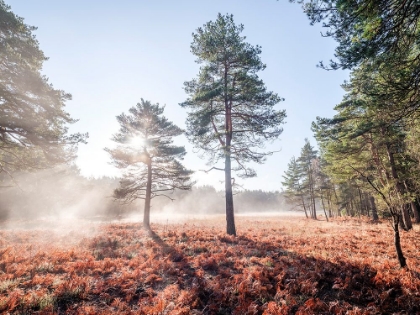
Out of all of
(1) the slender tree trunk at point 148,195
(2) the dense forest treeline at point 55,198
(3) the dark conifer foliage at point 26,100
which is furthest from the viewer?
(2) the dense forest treeline at point 55,198

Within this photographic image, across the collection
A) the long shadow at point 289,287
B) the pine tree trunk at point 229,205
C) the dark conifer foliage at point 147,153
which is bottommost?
the long shadow at point 289,287

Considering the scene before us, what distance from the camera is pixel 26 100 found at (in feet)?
36.8

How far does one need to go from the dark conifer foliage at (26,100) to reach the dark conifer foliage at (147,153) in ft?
18.2

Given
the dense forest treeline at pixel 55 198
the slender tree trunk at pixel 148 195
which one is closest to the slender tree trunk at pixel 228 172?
the dense forest treeline at pixel 55 198

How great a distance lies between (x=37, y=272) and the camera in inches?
255

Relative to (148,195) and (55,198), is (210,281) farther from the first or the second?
(55,198)

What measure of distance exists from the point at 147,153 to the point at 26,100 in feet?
29.8

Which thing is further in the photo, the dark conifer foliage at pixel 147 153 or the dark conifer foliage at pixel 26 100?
the dark conifer foliage at pixel 147 153

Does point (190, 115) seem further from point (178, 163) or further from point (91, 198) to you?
point (91, 198)

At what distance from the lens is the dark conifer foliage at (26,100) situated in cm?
1046

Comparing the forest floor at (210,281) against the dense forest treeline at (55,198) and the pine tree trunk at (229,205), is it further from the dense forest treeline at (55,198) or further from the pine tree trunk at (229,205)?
the dense forest treeline at (55,198)

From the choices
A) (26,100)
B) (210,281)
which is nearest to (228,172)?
(210,281)

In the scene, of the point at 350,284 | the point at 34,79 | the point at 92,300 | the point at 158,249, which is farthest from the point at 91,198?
the point at 350,284

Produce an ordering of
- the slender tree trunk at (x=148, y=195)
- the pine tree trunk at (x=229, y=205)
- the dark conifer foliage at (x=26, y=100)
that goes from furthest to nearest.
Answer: the slender tree trunk at (x=148, y=195) → the pine tree trunk at (x=229, y=205) → the dark conifer foliage at (x=26, y=100)
